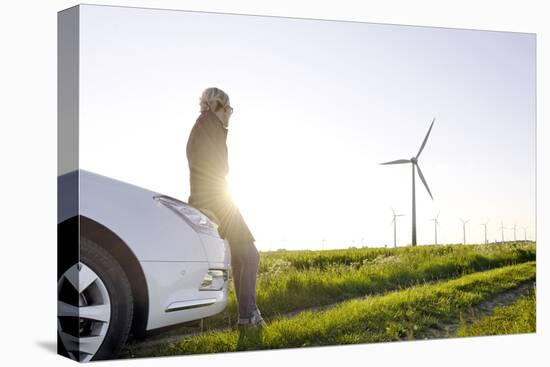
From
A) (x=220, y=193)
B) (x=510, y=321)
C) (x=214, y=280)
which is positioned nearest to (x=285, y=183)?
(x=220, y=193)

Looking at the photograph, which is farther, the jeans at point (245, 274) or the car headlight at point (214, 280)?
the jeans at point (245, 274)

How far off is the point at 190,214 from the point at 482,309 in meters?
3.54

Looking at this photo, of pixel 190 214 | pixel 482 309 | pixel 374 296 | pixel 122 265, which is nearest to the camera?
pixel 122 265

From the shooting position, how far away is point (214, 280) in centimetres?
753

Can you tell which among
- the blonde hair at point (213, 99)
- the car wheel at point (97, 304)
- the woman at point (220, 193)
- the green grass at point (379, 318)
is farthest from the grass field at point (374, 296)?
the blonde hair at point (213, 99)

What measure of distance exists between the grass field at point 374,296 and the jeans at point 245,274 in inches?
3.2

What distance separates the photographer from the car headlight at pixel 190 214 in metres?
7.36

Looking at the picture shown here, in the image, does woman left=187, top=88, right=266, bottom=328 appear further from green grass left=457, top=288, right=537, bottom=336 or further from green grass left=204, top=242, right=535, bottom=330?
green grass left=457, top=288, right=537, bottom=336

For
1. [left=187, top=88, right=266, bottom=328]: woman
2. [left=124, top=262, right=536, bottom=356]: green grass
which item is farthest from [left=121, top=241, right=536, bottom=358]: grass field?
[left=187, top=88, right=266, bottom=328]: woman

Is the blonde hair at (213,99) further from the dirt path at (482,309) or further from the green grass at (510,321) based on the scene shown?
the green grass at (510,321)

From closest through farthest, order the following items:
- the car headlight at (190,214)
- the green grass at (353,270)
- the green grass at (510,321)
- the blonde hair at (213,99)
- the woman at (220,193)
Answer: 1. the car headlight at (190,214)
2. the woman at (220,193)
3. the blonde hair at (213,99)
4. the green grass at (353,270)
5. the green grass at (510,321)

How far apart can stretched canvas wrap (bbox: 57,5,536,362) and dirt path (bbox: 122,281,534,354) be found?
15 millimetres

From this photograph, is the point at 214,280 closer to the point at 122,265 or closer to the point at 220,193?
the point at 220,193

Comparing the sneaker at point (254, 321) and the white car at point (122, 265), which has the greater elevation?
the white car at point (122, 265)
